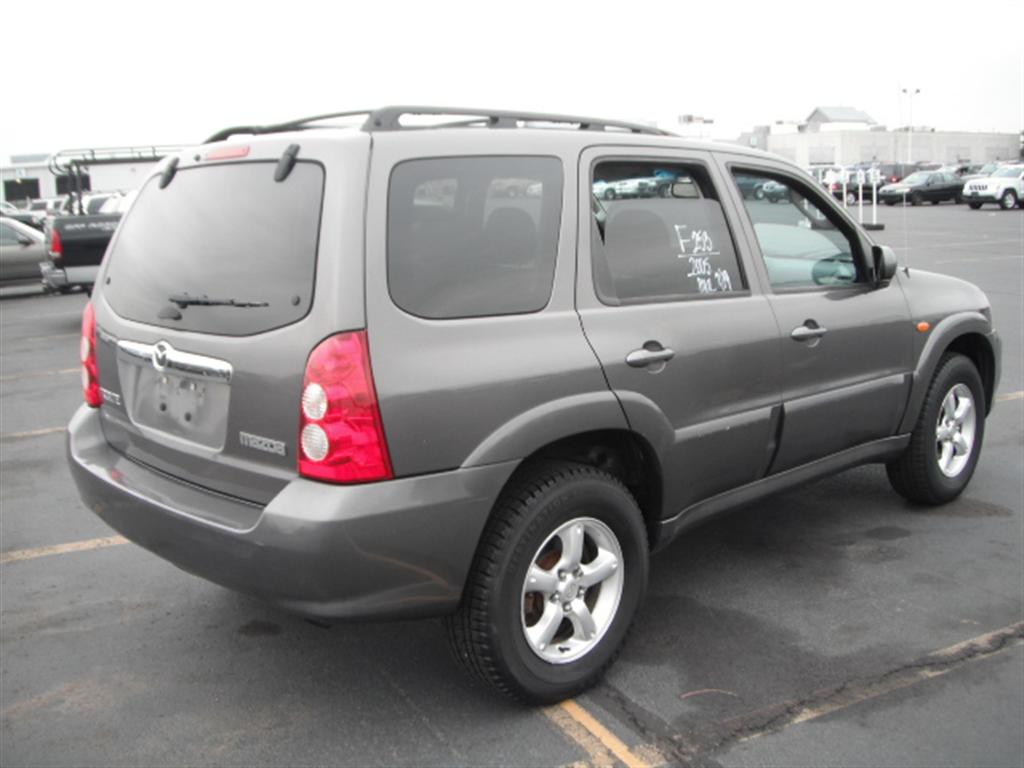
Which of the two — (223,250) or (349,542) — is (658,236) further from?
(349,542)

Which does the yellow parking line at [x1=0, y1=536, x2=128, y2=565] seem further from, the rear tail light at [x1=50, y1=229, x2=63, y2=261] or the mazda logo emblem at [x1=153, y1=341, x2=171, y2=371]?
the rear tail light at [x1=50, y1=229, x2=63, y2=261]

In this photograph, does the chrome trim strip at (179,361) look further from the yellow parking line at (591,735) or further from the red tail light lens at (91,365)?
the yellow parking line at (591,735)

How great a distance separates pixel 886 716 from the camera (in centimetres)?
328

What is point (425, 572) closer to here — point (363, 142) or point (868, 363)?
point (363, 142)

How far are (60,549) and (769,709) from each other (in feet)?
11.2

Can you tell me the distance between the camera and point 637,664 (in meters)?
3.66

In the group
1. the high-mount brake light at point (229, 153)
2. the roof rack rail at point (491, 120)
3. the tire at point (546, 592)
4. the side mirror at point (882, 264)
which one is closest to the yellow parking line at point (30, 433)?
the high-mount brake light at point (229, 153)

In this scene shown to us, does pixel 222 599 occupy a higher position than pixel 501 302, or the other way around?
pixel 501 302

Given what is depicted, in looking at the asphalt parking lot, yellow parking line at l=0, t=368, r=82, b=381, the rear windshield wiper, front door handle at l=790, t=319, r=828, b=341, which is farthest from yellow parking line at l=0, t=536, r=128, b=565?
yellow parking line at l=0, t=368, r=82, b=381

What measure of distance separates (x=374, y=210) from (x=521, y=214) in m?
0.60

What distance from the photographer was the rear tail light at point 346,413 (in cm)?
286

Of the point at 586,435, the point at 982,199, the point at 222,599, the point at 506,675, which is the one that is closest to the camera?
the point at 506,675

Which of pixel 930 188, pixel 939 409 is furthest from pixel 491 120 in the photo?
pixel 930 188

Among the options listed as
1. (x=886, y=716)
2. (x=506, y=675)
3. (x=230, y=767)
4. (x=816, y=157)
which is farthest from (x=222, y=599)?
(x=816, y=157)
